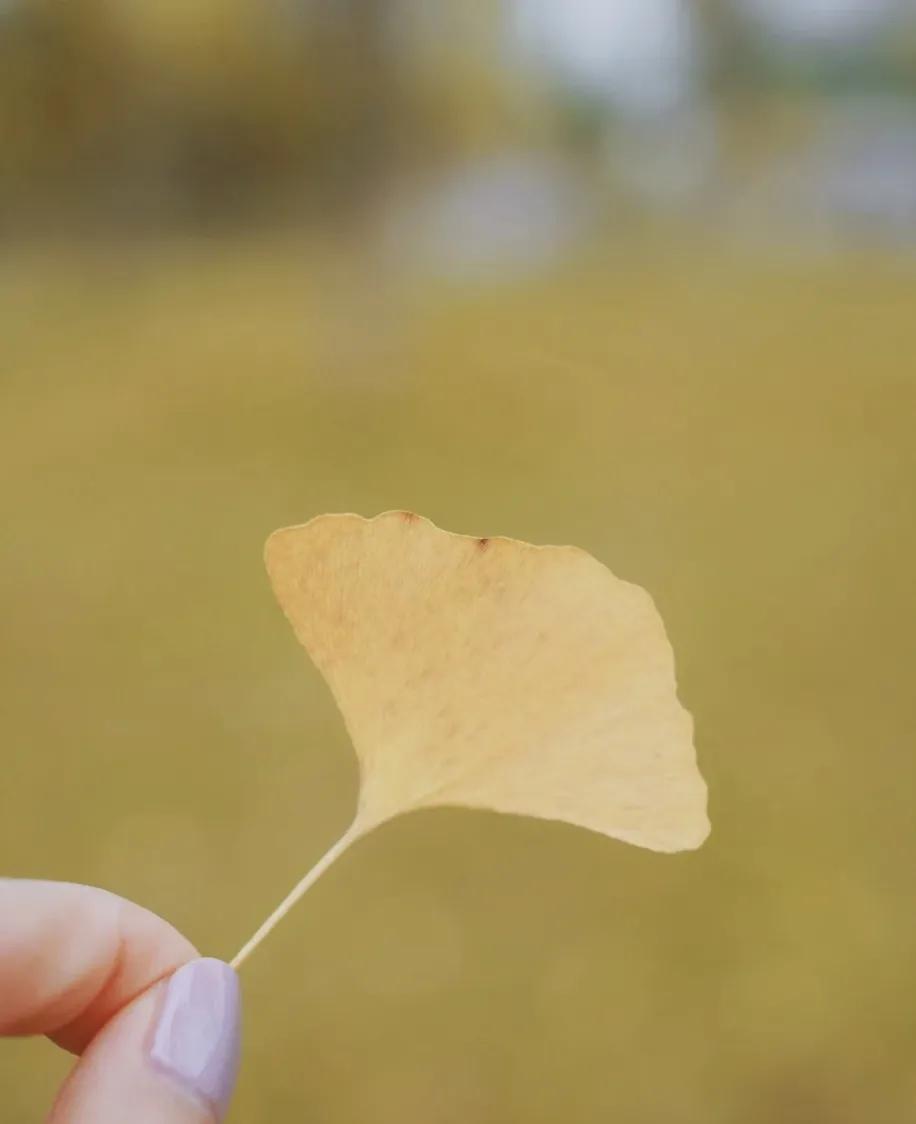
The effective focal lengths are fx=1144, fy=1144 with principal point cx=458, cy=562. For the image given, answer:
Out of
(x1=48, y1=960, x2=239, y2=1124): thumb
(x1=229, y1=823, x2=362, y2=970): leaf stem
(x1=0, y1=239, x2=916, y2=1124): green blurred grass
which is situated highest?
(x1=229, y1=823, x2=362, y2=970): leaf stem

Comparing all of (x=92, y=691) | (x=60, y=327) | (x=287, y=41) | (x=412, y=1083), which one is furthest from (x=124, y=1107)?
(x=287, y=41)

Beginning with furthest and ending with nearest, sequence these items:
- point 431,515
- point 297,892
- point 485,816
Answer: point 431,515
point 485,816
point 297,892

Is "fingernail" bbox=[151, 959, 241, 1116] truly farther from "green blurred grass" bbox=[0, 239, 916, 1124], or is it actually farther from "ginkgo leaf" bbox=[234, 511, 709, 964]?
"green blurred grass" bbox=[0, 239, 916, 1124]

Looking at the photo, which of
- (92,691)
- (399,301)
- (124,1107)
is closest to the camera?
(124,1107)

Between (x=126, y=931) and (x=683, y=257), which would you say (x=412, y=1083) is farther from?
(x=683, y=257)

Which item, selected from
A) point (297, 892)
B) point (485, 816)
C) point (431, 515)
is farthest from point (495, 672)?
point (431, 515)

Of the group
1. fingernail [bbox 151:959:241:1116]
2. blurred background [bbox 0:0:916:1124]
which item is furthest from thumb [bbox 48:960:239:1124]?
blurred background [bbox 0:0:916:1124]

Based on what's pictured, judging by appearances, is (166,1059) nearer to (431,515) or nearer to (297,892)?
(297,892)
